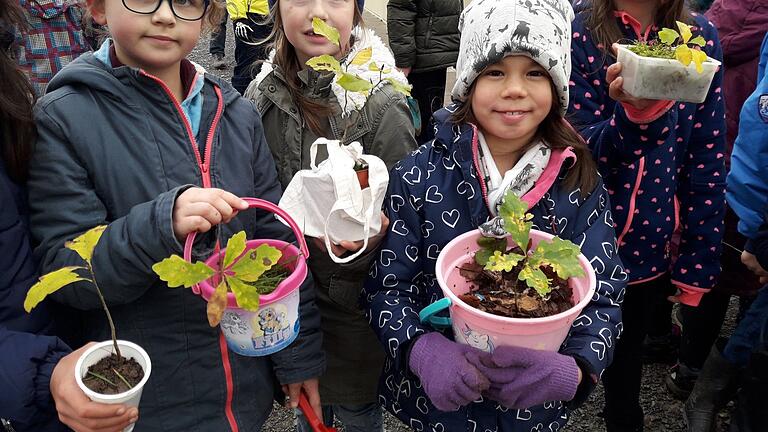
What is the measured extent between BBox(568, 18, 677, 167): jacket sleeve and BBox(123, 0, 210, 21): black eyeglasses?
44.4 inches

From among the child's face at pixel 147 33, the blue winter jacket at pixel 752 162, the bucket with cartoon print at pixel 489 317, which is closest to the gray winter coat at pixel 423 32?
the blue winter jacket at pixel 752 162

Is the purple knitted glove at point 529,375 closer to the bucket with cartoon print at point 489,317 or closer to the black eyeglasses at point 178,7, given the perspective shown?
the bucket with cartoon print at point 489,317

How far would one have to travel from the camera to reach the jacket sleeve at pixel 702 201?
1966 millimetres

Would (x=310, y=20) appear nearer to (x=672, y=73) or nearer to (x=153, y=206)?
(x=153, y=206)

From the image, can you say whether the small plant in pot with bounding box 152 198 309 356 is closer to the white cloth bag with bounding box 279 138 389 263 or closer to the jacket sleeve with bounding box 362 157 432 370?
the white cloth bag with bounding box 279 138 389 263

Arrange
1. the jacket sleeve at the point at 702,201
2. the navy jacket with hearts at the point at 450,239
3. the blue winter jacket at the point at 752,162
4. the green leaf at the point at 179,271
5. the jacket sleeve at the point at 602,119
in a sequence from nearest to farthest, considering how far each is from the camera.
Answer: the green leaf at the point at 179,271 → the navy jacket with hearts at the point at 450,239 → the jacket sleeve at the point at 602,119 → the jacket sleeve at the point at 702,201 → the blue winter jacket at the point at 752,162

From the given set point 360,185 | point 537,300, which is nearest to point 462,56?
point 360,185

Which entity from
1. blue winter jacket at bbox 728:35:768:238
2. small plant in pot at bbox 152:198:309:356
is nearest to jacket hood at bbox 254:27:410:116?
small plant in pot at bbox 152:198:309:356

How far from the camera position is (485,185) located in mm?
1577

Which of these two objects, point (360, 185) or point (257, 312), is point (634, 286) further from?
point (257, 312)

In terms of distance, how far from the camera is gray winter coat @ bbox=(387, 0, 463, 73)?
13.8 feet

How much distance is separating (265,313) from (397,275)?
39 centimetres

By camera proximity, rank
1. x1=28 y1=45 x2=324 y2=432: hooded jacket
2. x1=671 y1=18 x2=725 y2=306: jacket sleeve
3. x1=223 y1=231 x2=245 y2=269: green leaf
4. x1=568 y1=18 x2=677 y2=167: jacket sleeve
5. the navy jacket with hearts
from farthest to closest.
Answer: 1. x1=671 y1=18 x2=725 y2=306: jacket sleeve
2. x1=568 y1=18 x2=677 y2=167: jacket sleeve
3. the navy jacket with hearts
4. x1=28 y1=45 x2=324 y2=432: hooded jacket
5. x1=223 y1=231 x2=245 y2=269: green leaf

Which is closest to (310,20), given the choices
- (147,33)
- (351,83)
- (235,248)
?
(351,83)
